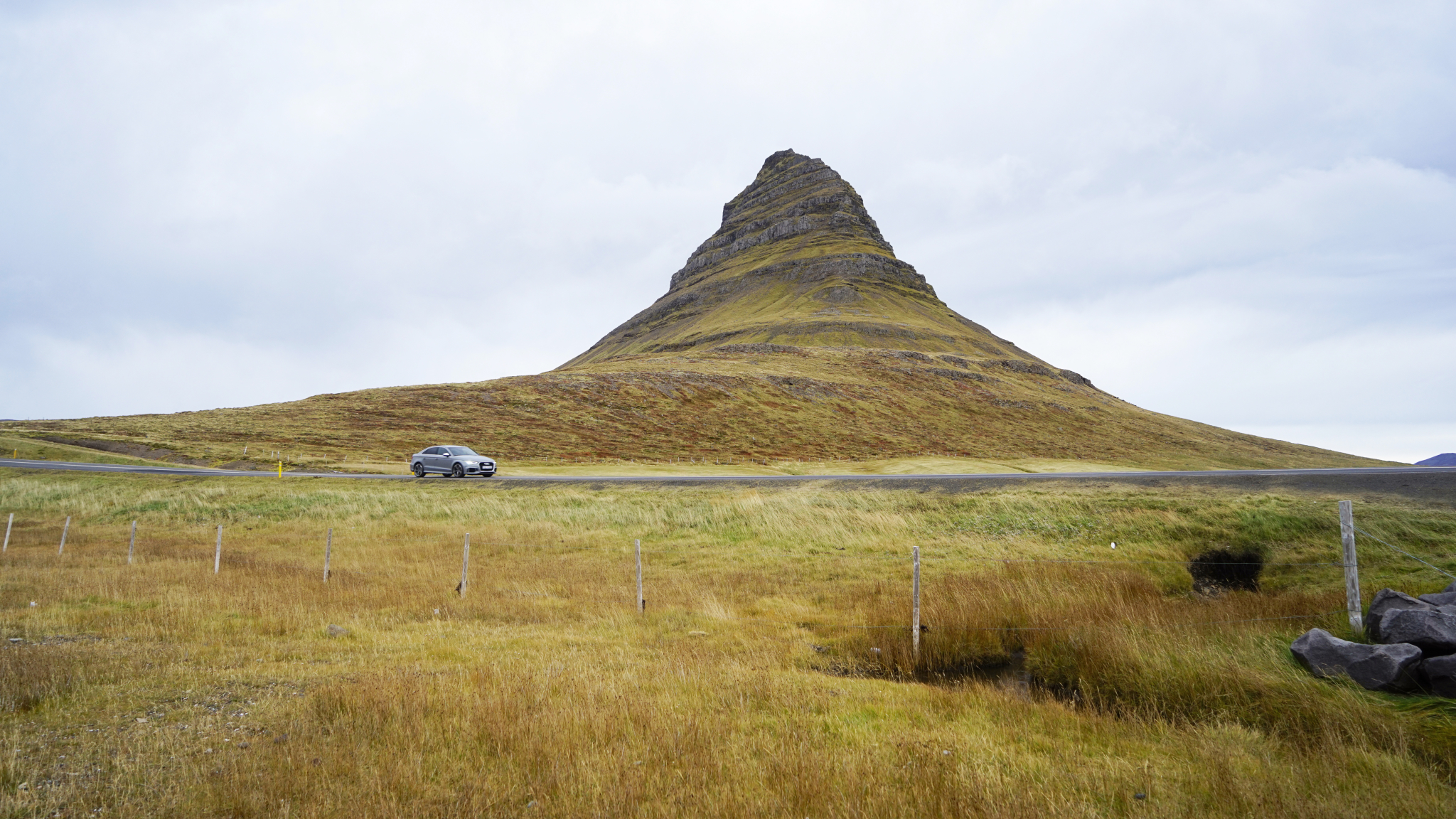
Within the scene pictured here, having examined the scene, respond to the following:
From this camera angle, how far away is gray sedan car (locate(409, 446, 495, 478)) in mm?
37469

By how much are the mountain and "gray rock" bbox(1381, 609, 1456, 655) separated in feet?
154

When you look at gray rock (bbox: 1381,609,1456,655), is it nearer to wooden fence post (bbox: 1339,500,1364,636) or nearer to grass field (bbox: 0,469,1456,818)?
grass field (bbox: 0,469,1456,818)

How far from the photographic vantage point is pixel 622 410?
69.4 m

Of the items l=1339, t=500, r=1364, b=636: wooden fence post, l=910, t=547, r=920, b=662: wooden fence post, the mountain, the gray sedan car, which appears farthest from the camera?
the mountain

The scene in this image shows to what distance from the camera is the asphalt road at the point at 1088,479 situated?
807 inches

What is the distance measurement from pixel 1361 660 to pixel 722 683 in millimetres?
6890

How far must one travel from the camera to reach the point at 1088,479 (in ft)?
88.5

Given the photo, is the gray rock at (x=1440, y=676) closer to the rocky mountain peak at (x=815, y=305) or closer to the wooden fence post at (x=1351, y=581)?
the wooden fence post at (x=1351, y=581)

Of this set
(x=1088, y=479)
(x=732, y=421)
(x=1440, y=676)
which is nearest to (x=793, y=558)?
(x=1440, y=676)

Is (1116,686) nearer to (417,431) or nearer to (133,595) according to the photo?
(133,595)

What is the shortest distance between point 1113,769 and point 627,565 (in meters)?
13.1

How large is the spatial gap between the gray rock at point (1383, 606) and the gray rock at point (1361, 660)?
0.85 m

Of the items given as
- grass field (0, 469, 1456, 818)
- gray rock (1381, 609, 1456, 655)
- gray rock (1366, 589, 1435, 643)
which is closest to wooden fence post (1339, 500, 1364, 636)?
gray rock (1366, 589, 1435, 643)

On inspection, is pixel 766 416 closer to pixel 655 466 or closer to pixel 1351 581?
pixel 655 466
